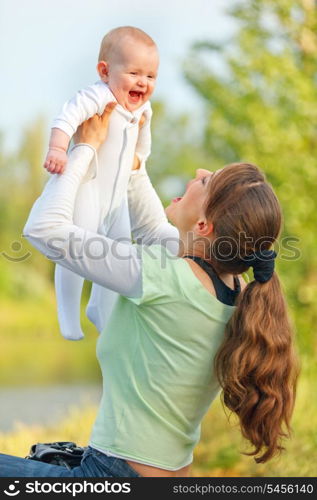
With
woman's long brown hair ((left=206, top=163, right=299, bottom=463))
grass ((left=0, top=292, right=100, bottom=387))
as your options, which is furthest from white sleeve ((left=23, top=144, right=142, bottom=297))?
grass ((left=0, top=292, right=100, bottom=387))

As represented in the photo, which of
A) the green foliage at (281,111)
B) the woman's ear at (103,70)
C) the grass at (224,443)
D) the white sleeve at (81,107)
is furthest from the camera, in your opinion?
the green foliage at (281,111)

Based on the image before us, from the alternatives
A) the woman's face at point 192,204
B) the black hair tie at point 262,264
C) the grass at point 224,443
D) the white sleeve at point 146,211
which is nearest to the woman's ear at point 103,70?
the white sleeve at point 146,211

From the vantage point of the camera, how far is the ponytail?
215 centimetres

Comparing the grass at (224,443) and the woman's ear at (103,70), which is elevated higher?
the woman's ear at (103,70)

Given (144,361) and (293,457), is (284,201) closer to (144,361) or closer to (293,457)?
(293,457)

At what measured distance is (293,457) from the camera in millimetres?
5324

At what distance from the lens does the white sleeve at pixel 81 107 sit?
7.84 feet

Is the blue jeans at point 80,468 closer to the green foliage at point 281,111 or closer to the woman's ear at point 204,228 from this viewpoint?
the woman's ear at point 204,228

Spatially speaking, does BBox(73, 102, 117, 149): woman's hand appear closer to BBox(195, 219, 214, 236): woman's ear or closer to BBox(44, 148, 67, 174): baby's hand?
BBox(44, 148, 67, 174): baby's hand

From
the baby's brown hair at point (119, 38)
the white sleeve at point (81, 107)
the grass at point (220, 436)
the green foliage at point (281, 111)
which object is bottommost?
the grass at point (220, 436)

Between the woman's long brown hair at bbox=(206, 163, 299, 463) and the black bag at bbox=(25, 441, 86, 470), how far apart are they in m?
0.46

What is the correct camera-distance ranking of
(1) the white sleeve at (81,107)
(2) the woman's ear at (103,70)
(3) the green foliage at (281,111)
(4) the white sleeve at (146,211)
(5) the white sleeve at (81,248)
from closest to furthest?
(5) the white sleeve at (81,248), (1) the white sleeve at (81,107), (2) the woman's ear at (103,70), (4) the white sleeve at (146,211), (3) the green foliage at (281,111)
